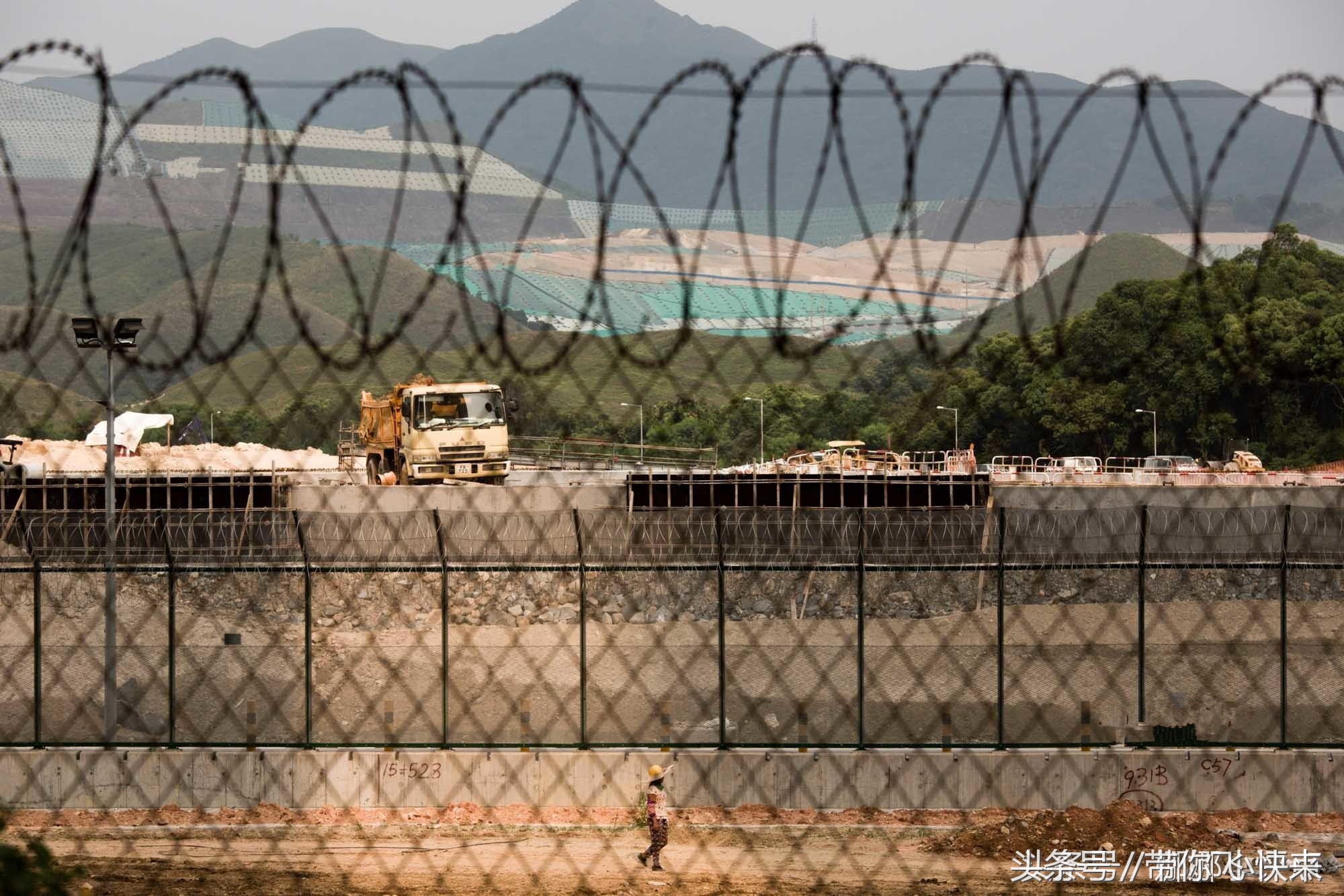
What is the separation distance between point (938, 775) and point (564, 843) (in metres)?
4.38

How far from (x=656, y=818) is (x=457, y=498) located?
30.3 meters

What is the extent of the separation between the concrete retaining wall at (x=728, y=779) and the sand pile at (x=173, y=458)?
4354 cm

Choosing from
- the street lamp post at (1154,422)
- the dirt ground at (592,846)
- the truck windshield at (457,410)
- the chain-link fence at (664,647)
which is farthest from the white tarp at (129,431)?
the dirt ground at (592,846)

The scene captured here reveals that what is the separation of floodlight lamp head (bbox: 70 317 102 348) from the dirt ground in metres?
6.23

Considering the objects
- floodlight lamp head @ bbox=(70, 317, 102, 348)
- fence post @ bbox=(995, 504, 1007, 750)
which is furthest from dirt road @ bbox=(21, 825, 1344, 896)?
floodlight lamp head @ bbox=(70, 317, 102, 348)

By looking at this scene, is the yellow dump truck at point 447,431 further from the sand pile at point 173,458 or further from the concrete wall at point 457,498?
the sand pile at point 173,458

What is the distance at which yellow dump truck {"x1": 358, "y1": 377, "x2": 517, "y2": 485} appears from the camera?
44656 mm

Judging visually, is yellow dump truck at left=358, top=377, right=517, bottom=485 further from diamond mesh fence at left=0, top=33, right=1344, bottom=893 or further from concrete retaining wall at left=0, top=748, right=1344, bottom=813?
concrete retaining wall at left=0, top=748, right=1344, bottom=813

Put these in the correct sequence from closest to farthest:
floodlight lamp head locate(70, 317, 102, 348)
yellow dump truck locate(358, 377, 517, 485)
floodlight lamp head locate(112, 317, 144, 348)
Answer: floodlight lamp head locate(70, 317, 102, 348) < floodlight lamp head locate(112, 317, 144, 348) < yellow dump truck locate(358, 377, 517, 485)

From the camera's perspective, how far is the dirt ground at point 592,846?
16531 millimetres

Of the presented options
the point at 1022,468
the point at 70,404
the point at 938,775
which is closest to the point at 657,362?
the point at 938,775

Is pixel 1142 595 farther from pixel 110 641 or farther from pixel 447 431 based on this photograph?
pixel 447 431

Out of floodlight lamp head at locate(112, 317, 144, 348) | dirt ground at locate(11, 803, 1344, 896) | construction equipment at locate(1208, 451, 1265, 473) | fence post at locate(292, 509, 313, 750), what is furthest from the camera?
construction equipment at locate(1208, 451, 1265, 473)

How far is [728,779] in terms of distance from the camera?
19.0m
